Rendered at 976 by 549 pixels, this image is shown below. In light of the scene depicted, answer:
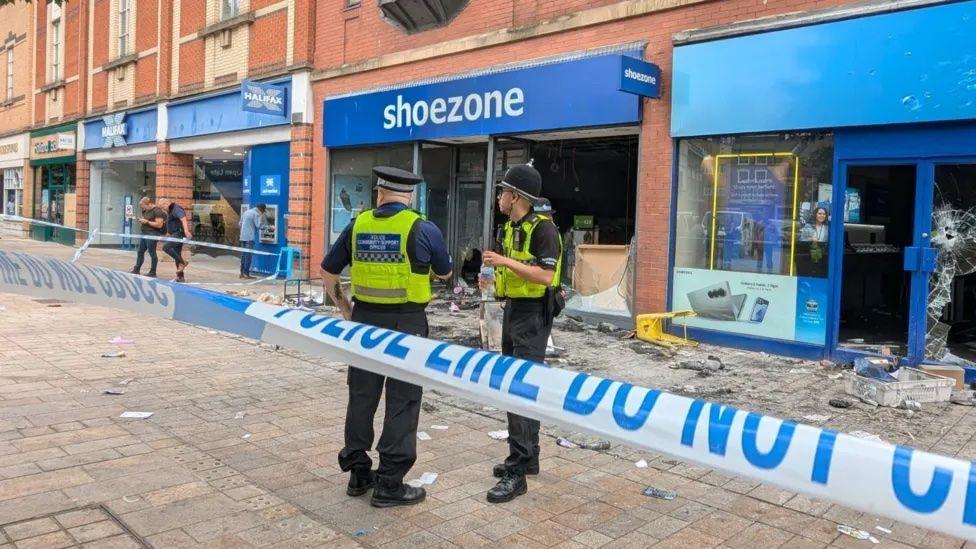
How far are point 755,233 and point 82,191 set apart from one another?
23.7 meters

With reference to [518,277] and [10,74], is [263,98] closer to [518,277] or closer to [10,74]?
[518,277]

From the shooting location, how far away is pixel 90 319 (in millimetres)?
9867

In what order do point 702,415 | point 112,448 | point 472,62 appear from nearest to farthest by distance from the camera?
point 702,415 < point 112,448 < point 472,62

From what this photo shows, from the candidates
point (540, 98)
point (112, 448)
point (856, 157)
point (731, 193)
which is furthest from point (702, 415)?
point (540, 98)

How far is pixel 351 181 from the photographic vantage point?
1508 centimetres

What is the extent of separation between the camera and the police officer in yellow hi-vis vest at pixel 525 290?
4184mm

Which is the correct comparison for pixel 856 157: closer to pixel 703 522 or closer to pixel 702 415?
pixel 703 522

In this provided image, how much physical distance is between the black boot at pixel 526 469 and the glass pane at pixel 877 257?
5.28 meters

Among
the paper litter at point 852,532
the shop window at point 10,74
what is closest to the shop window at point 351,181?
the paper litter at point 852,532

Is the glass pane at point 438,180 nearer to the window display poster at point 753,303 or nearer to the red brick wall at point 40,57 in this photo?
the window display poster at point 753,303

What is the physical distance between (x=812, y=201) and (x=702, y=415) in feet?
22.3

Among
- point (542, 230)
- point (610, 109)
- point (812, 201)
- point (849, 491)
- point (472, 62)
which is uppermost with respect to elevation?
point (472, 62)

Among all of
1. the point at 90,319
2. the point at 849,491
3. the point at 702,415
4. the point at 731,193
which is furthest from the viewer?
the point at 90,319

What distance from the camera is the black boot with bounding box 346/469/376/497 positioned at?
4.10 meters
